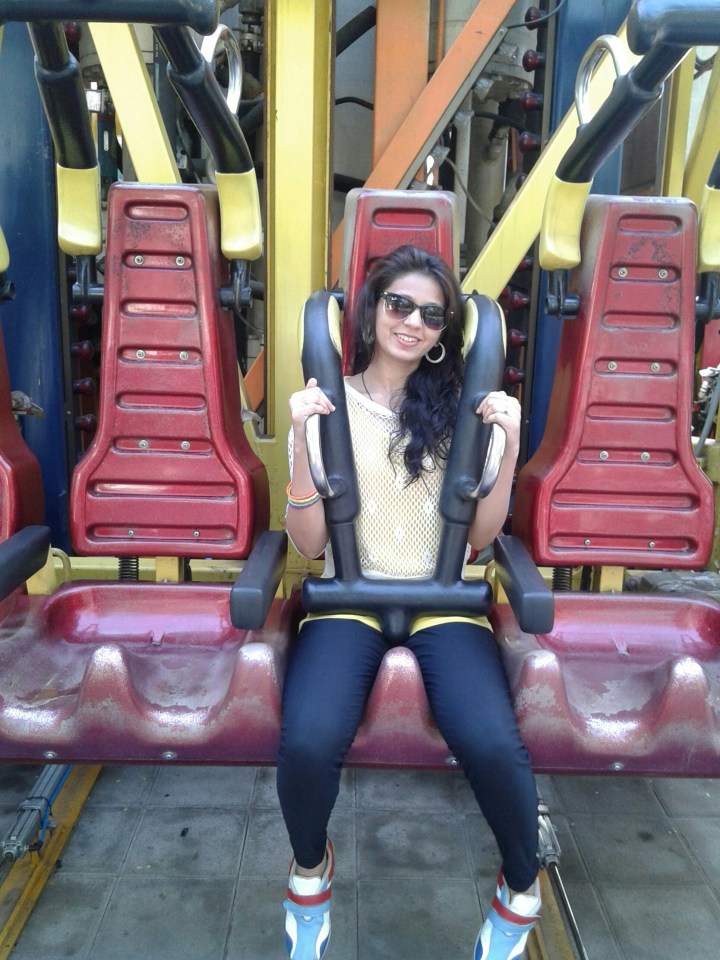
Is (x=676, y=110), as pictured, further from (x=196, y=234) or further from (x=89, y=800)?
(x=89, y=800)

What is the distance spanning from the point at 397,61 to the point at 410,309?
4.99ft

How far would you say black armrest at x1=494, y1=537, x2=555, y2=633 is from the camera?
1.36m

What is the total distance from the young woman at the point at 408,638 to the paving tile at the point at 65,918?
0.48 m

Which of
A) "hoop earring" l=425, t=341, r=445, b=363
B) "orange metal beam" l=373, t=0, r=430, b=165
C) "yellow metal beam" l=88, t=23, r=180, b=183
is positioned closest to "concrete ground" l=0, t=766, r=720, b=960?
"hoop earring" l=425, t=341, r=445, b=363

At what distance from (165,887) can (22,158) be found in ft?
6.47

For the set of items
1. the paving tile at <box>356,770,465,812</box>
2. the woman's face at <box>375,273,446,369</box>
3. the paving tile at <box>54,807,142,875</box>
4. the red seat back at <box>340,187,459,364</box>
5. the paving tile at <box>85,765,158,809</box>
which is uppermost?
the red seat back at <box>340,187,459,364</box>

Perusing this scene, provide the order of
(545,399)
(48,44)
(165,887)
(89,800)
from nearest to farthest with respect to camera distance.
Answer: (48,44) → (165,887) → (89,800) → (545,399)

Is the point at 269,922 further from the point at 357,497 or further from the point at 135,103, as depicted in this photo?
the point at 135,103

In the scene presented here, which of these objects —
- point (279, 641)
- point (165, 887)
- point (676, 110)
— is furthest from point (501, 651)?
point (676, 110)

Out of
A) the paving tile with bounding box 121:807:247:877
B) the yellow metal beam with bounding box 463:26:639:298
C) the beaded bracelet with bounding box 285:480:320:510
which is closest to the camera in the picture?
the beaded bracelet with bounding box 285:480:320:510

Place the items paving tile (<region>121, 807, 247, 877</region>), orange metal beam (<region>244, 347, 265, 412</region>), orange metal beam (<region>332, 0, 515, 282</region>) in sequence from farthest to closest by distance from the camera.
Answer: orange metal beam (<region>244, 347, 265, 412</region>)
orange metal beam (<region>332, 0, 515, 282</region>)
paving tile (<region>121, 807, 247, 877</region>)

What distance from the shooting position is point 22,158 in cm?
234

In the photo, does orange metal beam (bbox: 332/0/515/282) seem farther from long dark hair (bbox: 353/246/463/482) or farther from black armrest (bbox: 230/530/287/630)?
black armrest (bbox: 230/530/287/630)

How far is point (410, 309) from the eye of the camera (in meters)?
1.49
